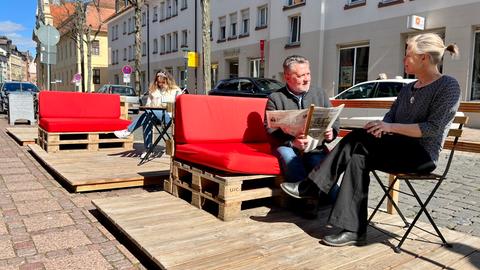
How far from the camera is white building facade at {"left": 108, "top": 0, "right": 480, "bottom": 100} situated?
49.8 feet

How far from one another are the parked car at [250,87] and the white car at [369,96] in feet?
8.43

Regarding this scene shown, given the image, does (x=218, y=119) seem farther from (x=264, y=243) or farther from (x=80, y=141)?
(x=80, y=141)

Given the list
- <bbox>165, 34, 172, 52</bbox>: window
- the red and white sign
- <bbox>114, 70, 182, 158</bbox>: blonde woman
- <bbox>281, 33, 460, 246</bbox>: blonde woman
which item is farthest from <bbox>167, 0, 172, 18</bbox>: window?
<bbox>281, 33, 460, 246</bbox>: blonde woman

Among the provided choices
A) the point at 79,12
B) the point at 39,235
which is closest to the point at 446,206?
the point at 39,235

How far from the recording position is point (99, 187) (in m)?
4.94

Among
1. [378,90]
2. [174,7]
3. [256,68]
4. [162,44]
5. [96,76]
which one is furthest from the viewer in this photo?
[96,76]

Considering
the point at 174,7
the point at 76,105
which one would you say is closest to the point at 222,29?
the point at 174,7

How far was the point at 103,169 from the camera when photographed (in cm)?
561

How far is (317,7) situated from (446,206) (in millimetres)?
17876

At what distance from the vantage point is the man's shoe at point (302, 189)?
322 centimetres

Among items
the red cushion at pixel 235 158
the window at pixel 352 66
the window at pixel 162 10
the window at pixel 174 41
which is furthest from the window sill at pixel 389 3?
the window at pixel 162 10

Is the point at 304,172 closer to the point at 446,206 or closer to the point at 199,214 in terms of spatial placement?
the point at 199,214

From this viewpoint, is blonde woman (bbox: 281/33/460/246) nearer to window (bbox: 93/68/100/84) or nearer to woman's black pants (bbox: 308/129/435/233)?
woman's black pants (bbox: 308/129/435/233)

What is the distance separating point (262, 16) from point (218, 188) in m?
23.2
